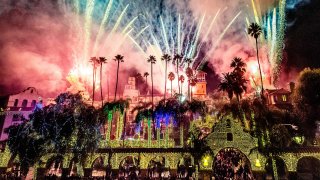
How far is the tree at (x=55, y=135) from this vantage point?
119 ft

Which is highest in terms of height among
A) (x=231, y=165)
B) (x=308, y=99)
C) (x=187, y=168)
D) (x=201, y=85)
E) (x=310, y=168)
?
(x=201, y=85)

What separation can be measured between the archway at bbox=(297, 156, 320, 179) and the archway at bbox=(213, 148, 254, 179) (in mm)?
8530

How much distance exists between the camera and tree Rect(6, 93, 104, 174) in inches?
1433

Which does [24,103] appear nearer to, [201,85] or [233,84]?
[233,84]

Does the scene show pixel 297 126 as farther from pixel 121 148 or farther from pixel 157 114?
pixel 121 148

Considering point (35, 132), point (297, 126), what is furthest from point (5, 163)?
point (297, 126)

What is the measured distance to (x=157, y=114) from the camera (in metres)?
44.5

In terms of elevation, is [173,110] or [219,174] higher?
[173,110]

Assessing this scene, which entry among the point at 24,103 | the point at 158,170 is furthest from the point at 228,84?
the point at 24,103

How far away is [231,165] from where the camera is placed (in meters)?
36.8

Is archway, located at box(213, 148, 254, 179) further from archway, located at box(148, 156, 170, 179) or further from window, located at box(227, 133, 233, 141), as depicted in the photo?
archway, located at box(148, 156, 170, 179)

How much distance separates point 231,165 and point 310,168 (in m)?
11.5

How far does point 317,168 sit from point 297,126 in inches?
239

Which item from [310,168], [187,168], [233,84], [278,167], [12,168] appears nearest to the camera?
[187,168]
